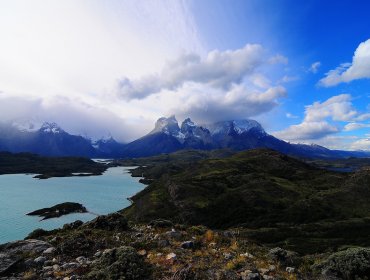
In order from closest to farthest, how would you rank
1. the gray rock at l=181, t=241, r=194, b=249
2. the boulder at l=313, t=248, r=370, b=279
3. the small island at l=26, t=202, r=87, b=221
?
the boulder at l=313, t=248, r=370, b=279 → the gray rock at l=181, t=241, r=194, b=249 → the small island at l=26, t=202, r=87, b=221

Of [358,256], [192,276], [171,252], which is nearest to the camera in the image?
[192,276]

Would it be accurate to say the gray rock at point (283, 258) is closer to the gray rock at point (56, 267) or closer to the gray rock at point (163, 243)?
the gray rock at point (163, 243)

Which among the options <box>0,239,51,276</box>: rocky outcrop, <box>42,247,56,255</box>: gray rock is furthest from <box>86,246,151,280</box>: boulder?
<box>0,239,51,276</box>: rocky outcrop

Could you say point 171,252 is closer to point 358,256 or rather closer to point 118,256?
point 118,256

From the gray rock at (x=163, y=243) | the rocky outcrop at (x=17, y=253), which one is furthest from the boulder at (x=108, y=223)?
the gray rock at (x=163, y=243)

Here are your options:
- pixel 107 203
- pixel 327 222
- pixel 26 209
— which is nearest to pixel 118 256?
pixel 327 222

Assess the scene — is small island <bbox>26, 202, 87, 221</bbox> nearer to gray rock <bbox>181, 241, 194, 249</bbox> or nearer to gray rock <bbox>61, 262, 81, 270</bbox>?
gray rock <bbox>181, 241, 194, 249</bbox>
